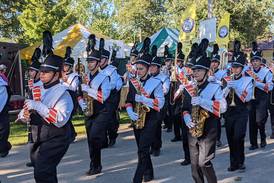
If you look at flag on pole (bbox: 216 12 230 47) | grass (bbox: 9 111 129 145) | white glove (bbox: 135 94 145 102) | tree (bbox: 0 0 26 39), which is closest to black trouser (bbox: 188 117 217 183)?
white glove (bbox: 135 94 145 102)

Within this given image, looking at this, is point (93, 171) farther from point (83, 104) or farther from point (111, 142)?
point (111, 142)

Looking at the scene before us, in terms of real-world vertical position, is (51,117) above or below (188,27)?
below

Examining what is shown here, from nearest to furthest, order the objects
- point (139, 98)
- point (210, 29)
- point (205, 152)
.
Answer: point (205, 152) → point (139, 98) → point (210, 29)

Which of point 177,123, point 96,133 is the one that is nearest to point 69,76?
point 177,123

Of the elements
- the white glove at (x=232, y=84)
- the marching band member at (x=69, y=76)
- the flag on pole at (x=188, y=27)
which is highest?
the flag on pole at (x=188, y=27)

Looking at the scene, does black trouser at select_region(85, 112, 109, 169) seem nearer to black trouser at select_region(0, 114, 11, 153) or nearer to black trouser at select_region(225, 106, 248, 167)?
black trouser at select_region(0, 114, 11, 153)

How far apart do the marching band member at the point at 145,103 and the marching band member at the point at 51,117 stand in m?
1.75

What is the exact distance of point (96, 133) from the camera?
7680 mm

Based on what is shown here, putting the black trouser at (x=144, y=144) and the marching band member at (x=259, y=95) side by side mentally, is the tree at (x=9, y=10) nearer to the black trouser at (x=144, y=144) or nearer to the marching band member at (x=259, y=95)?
the marching band member at (x=259, y=95)

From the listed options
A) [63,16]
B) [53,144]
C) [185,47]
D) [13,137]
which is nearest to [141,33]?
[63,16]

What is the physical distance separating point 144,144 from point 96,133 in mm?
1093

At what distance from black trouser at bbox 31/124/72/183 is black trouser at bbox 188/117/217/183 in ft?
5.68

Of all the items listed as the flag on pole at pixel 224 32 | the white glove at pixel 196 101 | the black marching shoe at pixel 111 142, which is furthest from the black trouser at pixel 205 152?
the flag on pole at pixel 224 32

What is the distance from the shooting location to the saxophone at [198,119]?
6070 millimetres
